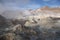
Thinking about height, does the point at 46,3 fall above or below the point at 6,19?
above

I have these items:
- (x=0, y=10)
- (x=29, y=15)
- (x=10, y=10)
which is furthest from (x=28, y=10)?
(x=0, y=10)

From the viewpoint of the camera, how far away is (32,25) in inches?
114

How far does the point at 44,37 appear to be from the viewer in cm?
285

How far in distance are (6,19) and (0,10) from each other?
0.25m

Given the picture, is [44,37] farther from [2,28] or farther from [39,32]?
[2,28]

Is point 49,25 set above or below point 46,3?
below

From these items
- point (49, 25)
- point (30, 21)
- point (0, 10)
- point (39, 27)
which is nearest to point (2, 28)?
point (0, 10)

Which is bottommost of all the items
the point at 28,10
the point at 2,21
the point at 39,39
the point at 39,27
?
the point at 39,39

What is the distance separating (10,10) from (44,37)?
98cm

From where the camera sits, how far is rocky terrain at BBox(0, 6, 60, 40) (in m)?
2.86

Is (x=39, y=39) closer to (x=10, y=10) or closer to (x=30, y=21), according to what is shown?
(x=30, y=21)

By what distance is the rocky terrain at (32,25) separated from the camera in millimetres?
2857

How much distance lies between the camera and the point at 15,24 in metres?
2.90

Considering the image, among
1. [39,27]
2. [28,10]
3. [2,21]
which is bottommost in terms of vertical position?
[39,27]
